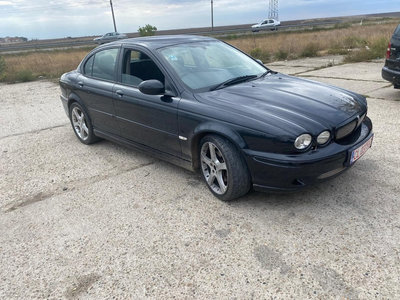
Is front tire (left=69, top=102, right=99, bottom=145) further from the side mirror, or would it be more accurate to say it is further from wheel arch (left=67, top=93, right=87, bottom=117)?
the side mirror

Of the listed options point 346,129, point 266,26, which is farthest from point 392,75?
point 266,26

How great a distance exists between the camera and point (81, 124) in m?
5.38

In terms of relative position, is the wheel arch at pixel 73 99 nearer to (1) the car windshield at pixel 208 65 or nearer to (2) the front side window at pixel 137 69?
(2) the front side window at pixel 137 69

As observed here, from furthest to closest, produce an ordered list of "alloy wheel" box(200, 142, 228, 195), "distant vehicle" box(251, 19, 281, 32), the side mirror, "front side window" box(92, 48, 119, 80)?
"distant vehicle" box(251, 19, 281, 32) → "front side window" box(92, 48, 119, 80) → the side mirror → "alloy wheel" box(200, 142, 228, 195)

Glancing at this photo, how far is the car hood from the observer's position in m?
2.92

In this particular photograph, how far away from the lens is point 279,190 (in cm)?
298

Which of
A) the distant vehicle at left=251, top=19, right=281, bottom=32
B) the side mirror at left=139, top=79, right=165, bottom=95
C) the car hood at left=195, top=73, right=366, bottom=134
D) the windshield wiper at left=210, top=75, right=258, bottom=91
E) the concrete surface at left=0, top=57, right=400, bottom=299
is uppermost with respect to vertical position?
the side mirror at left=139, top=79, right=165, bottom=95

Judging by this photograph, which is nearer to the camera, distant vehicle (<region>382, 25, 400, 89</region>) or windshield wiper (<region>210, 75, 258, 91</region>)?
windshield wiper (<region>210, 75, 258, 91</region>)

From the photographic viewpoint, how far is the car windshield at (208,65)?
12.1 feet

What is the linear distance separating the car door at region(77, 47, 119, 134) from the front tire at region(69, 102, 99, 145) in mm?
148

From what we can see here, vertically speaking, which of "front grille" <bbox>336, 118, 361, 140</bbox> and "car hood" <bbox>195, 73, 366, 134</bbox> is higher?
"car hood" <bbox>195, 73, 366, 134</bbox>

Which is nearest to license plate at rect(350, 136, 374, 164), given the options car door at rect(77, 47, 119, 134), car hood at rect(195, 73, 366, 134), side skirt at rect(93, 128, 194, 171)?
car hood at rect(195, 73, 366, 134)

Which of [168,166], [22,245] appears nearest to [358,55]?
[168,166]

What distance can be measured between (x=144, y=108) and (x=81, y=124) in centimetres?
191
